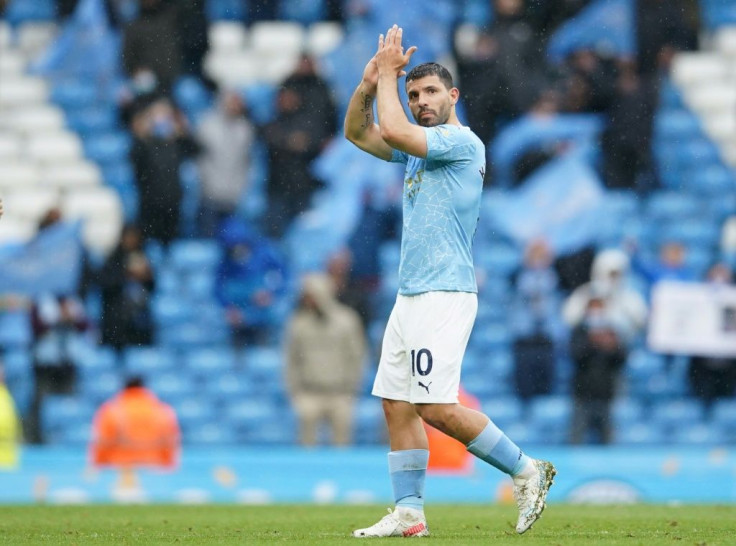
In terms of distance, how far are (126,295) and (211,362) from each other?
54.4 inches

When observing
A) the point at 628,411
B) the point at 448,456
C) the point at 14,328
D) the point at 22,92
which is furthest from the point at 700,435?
the point at 22,92

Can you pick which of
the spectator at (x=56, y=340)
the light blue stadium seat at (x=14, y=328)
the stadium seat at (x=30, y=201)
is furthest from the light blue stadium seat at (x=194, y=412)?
the stadium seat at (x=30, y=201)

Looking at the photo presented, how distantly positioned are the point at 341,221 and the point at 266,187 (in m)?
0.99

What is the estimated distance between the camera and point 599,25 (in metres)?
17.4

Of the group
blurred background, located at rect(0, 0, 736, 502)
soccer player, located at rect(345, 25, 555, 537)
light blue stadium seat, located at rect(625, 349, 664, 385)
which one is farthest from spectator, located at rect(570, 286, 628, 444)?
soccer player, located at rect(345, 25, 555, 537)

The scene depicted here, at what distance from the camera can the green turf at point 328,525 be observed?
633 cm

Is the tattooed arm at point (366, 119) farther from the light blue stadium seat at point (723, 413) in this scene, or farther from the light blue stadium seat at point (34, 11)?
the light blue stadium seat at point (34, 11)

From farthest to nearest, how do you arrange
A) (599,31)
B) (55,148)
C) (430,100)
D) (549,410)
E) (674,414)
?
(55,148) → (599,31) → (674,414) → (549,410) → (430,100)

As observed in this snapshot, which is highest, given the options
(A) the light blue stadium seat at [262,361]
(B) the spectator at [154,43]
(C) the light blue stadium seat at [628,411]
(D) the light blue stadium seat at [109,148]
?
(B) the spectator at [154,43]

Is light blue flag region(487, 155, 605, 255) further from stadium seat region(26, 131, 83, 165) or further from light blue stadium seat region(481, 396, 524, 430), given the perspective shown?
stadium seat region(26, 131, 83, 165)

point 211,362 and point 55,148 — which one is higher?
point 55,148

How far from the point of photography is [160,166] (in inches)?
639

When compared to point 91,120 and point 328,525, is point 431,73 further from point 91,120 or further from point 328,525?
point 91,120

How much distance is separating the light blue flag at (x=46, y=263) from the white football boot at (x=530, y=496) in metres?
10.1
